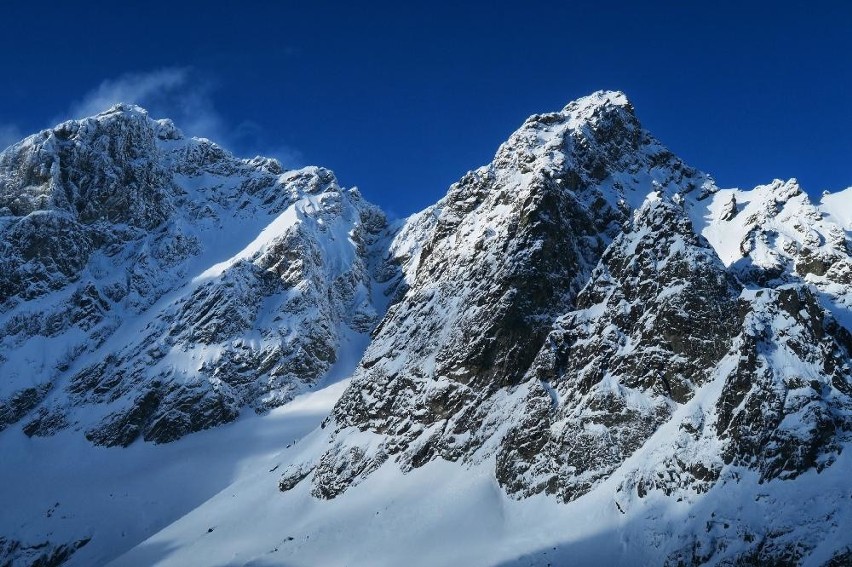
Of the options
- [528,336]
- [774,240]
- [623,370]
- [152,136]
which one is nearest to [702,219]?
[774,240]

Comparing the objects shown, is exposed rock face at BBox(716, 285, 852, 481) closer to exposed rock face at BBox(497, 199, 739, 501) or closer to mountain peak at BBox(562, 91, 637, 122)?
exposed rock face at BBox(497, 199, 739, 501)

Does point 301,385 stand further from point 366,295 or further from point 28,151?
point 28,151

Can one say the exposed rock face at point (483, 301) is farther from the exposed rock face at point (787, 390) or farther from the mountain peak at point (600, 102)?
the exposed rock face at point (787, 390)

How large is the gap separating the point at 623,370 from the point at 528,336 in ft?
51.0

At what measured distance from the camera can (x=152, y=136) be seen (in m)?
170

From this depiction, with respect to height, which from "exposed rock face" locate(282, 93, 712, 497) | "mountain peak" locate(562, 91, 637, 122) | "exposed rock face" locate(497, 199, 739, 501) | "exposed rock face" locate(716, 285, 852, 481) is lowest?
"exposed rock face" locate(716, 285, 852, 481)

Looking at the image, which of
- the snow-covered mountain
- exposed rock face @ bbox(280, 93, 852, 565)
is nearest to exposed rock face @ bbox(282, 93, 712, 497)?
exposed rock face @ bbox(280, 93, 852, 565)

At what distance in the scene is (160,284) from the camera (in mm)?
147125

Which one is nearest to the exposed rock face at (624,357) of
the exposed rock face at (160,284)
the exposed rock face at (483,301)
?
the exposed rock face at (483,301)

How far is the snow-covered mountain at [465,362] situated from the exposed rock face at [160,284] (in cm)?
50

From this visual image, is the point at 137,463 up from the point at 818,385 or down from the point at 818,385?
up

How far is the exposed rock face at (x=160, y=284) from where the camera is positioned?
120562mm

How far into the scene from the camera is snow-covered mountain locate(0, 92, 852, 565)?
153ft

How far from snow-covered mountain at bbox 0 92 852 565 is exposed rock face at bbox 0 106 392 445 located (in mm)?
500
